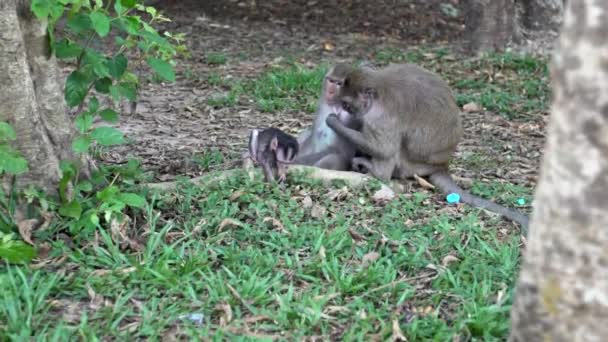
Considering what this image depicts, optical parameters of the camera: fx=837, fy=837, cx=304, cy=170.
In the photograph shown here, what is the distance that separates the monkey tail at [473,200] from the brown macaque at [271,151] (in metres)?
1.01

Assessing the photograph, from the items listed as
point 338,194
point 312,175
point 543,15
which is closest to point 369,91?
point 312,175

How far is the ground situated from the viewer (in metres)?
3.43

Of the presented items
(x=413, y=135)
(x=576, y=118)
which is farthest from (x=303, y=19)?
(x=576, y=118)

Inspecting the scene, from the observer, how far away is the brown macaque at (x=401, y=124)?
551 cm

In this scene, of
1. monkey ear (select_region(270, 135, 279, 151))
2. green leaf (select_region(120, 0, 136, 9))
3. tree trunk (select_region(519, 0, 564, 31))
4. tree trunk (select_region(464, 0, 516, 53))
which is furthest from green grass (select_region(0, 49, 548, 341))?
tree trunk (select_region(519, 0, 564, 31))

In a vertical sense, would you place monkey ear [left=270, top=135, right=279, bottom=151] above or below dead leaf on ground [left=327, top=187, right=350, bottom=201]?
above

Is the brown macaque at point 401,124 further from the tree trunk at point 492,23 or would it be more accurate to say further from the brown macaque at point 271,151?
the tree trunk at point 492,23

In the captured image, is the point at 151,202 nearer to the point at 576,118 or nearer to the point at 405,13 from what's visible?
the point at 576,118

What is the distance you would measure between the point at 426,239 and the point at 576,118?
2.44 metres

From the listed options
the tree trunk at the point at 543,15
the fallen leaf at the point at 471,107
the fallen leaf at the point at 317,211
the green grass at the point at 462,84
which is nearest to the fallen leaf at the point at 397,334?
the fallen leaf at the point at 317,211

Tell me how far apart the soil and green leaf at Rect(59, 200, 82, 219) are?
1.33 m

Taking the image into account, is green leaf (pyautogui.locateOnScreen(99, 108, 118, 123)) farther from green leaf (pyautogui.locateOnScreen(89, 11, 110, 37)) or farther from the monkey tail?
the monkey tail

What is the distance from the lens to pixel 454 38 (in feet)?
37.9

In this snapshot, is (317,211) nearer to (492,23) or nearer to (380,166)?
(380,166)
